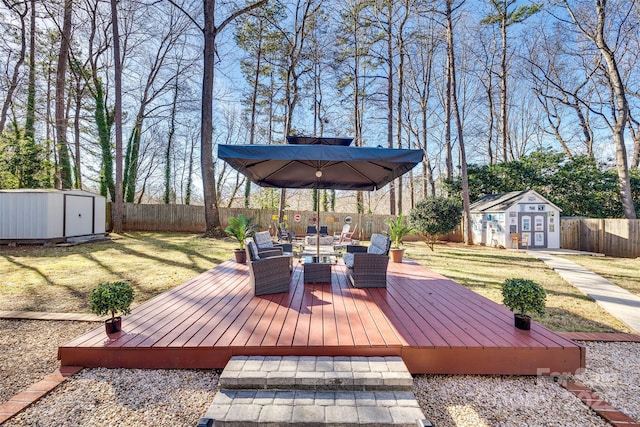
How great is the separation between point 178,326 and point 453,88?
13317mm

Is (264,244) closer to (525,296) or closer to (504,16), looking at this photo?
(525,296)

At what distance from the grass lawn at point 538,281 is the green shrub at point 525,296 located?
120 cm

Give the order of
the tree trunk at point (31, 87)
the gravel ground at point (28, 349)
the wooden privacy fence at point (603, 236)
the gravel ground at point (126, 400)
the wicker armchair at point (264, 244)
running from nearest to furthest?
1. the gravel ground at point (126, 400)
2. the gravel ground at point (28, 349)
3. the wicker armchair at point (264, 244)
4. the wooden privacy fence at point (603, 236)
5. the tree trunk at point (31, 87)

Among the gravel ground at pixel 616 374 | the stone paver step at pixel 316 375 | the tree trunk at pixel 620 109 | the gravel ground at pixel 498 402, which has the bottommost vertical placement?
the gravel ground at pixel 616 374

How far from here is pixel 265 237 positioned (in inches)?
218

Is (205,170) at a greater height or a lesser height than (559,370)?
greater

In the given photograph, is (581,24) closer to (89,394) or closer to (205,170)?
(205,170)

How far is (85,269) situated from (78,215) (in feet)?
18.4

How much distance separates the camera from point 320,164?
442 cm

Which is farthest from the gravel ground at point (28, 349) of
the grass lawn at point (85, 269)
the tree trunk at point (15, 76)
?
the tree trunk at point (15, 76)

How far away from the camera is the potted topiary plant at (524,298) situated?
252cm

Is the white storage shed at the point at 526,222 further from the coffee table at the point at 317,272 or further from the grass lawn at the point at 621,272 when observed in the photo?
the coffee table at the point at 317,272

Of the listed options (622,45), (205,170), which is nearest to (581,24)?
(622,45)

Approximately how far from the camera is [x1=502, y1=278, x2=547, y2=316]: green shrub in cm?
252
